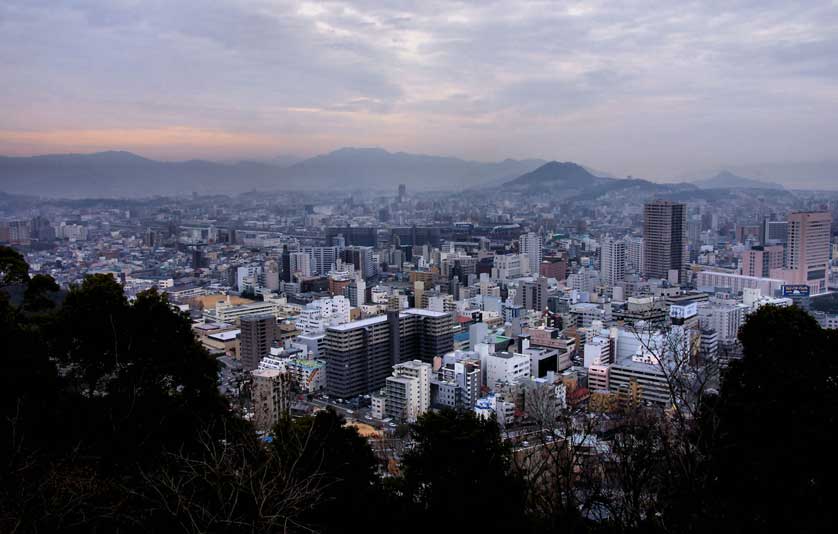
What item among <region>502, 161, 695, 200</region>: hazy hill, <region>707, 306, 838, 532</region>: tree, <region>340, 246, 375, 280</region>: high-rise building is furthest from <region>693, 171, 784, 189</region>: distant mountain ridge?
<region>707, 306, 838, 532</region>: tree

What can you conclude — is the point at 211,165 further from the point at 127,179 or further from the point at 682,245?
the point at 682,245

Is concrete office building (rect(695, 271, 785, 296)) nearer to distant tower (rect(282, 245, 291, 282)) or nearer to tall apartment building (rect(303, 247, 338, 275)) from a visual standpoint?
tall apartment building (rect(303, 247, 338, 275))

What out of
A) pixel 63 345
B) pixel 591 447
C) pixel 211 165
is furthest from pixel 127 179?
pixel 591 447

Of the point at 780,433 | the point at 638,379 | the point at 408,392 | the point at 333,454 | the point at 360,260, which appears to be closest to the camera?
the point at 780,433

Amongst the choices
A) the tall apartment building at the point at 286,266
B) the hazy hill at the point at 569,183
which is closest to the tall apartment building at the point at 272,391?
the tall apartment building at the point at 286,266

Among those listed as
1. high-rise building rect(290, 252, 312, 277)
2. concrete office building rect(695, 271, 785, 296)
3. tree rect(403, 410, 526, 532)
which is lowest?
concrete office building rect(695, 271, 785, 296)

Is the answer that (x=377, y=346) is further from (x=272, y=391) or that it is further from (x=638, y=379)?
(x=638, y=379)

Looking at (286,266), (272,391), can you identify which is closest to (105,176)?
(286,266)
